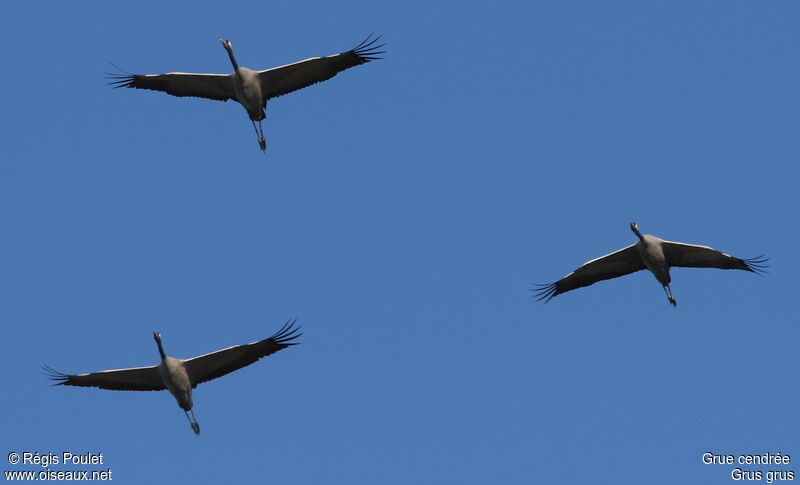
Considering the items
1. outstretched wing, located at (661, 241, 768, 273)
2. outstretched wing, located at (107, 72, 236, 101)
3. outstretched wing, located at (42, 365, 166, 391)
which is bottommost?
outstretched wing, located at (42, 365, 166, 391)

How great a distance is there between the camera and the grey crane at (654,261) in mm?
28031

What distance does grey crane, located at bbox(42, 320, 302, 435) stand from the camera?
24.9 meters

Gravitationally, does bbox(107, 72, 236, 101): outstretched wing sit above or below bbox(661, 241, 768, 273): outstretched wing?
above

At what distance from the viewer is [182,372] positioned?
25.0 metres

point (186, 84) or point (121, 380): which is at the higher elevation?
point (186, 84)

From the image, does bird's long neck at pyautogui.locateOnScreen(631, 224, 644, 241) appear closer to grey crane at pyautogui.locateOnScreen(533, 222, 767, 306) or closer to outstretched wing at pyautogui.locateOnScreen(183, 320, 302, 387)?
grey crane at pyautogui.locateOnScreen(533, 222, 767, 306)

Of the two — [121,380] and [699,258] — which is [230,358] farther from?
[699,258]

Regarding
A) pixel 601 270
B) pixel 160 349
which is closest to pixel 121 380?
pixel 160 349

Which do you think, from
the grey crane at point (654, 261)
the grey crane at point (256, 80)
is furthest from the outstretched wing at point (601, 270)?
the grey crane at point (256, 80)

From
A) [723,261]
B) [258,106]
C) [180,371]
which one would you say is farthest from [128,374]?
[723,261]

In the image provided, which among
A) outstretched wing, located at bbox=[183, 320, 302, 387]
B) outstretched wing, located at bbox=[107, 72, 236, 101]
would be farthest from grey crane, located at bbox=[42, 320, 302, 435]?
outstretched wing, located at bbox=[107, 72, 236, 101]

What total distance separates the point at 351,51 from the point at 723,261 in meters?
9.97

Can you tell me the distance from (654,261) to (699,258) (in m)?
1.37

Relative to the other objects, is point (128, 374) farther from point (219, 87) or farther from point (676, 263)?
point (676, 263)
